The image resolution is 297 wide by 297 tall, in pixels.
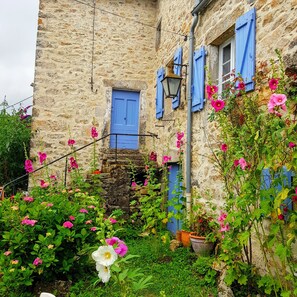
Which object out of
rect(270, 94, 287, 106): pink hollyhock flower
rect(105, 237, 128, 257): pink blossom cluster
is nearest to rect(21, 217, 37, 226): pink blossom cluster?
rect(105, 237, 128, 257): pink blossom cluster

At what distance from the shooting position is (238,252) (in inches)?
121

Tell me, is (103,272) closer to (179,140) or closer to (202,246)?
(202,246)

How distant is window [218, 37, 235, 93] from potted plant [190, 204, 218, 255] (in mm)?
2009

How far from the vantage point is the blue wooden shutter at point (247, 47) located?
3.66m

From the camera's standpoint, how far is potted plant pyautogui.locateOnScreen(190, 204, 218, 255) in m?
4.21

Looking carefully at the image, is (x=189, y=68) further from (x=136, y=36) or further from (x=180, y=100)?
(x=136, y=36)

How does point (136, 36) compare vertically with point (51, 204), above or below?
above

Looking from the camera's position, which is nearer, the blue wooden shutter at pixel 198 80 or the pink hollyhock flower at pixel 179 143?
the blue wooden shutter at pixel 198 80

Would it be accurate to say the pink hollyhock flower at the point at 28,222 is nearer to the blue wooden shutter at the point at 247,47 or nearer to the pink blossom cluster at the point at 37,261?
the pink blossom cluster at the point at 37,261

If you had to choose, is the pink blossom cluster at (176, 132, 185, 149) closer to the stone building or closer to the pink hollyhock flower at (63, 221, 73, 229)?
the stone building

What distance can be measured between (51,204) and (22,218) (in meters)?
0.33

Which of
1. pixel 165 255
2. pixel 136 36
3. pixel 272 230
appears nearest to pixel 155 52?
pixel 136 36

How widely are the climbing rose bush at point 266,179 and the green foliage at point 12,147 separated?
616 cm

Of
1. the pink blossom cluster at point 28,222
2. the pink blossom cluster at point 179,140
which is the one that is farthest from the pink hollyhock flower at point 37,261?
the pink blossom cluster at point 179,140
